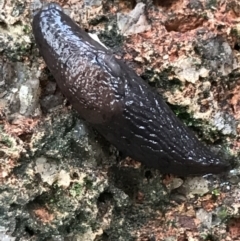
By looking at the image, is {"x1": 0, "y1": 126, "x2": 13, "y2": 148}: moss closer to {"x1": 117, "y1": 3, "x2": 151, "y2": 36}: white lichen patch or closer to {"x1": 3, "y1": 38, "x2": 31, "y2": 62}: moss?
{"x1": 3, "y1": 38, "x2": 31, "y2": 62}: moss

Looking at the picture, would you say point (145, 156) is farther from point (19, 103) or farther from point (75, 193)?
point (19, 103)

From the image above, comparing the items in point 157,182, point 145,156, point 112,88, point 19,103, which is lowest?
point 157,182

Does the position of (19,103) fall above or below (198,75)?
above

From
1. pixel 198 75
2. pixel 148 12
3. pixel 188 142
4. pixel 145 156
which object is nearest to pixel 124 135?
pixel 145 156

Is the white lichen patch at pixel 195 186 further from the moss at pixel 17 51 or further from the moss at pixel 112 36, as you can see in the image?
the moss at pixel 17 51

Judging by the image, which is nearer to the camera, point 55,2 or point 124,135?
point 124,135

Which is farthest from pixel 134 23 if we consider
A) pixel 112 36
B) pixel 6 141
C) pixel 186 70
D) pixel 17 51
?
pixel 6 141
